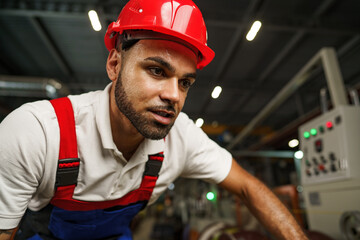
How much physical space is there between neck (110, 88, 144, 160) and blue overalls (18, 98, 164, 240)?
0.42 ft

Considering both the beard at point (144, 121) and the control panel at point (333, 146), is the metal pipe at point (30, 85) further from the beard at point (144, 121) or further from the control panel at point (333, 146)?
the control panel at point (333, 146)

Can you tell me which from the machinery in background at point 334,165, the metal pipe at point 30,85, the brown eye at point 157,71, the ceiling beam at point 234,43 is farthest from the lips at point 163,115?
the metal pipe at point 30,85

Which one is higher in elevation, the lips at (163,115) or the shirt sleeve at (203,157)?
the lips at (163,115)


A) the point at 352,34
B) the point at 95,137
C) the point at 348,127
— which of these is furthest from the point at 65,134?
the point at 352,34

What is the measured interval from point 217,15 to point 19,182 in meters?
3.80

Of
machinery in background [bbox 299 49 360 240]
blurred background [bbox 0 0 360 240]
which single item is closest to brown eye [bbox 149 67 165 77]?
blurred background [bbox 0 0 360 240]

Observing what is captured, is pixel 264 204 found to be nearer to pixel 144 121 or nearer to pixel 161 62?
pixel 144 121

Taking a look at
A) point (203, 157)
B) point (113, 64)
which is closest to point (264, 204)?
point (203, 157)

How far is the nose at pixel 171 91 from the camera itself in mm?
1000

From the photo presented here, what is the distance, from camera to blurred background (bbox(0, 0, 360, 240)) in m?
1.97

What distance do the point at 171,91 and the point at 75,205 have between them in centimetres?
65

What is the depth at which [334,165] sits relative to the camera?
1.94 m

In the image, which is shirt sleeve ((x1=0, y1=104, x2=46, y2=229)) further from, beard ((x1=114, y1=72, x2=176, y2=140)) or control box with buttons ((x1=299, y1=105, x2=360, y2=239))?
control box with buttons ((x1=299, y1=105, x2=360, y2=239))

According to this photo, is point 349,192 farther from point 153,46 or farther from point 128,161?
point 153,46
